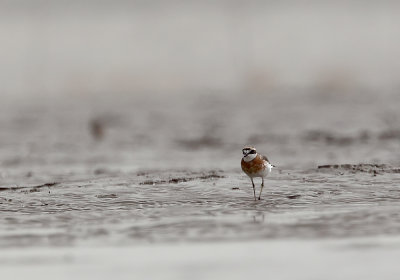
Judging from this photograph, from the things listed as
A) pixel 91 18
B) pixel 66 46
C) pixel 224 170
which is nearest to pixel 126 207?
pixel 224 170

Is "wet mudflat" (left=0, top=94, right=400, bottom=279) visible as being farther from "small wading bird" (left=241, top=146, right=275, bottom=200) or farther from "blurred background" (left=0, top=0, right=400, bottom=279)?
"small wading bird" (left=241, top=146, right=275, bottom=200)

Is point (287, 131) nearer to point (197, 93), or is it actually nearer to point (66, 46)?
point (197, 93)

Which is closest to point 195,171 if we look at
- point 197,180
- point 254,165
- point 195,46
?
point 197,180

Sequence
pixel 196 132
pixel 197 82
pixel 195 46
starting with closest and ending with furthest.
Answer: pixel 196 132 < pixel 197 82 < pixel 195 46

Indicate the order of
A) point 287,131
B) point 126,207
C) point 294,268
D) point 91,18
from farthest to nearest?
point 91,18 → point 287,131 → point 126,207 → point 294,268

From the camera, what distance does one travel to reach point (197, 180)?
13.8 m

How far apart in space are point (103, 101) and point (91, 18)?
12.0 m

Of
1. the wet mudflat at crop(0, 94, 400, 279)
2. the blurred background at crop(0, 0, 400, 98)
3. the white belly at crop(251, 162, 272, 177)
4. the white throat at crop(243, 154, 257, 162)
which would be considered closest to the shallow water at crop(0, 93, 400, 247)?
the wet mudflat at crop(0, 94, 400, 279)

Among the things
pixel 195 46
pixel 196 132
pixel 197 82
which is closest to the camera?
pixel 196 132

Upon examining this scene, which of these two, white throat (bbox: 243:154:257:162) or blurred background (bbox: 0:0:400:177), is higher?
blurred background (bbox: 0:0:400:177)

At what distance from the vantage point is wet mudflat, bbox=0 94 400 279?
1026 centimetres

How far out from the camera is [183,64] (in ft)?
118

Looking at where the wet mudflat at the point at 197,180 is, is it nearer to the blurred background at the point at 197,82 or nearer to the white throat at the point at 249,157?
the blurred background at the point at 197,82

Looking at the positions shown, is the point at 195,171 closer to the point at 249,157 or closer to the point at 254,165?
the point at 249,157
